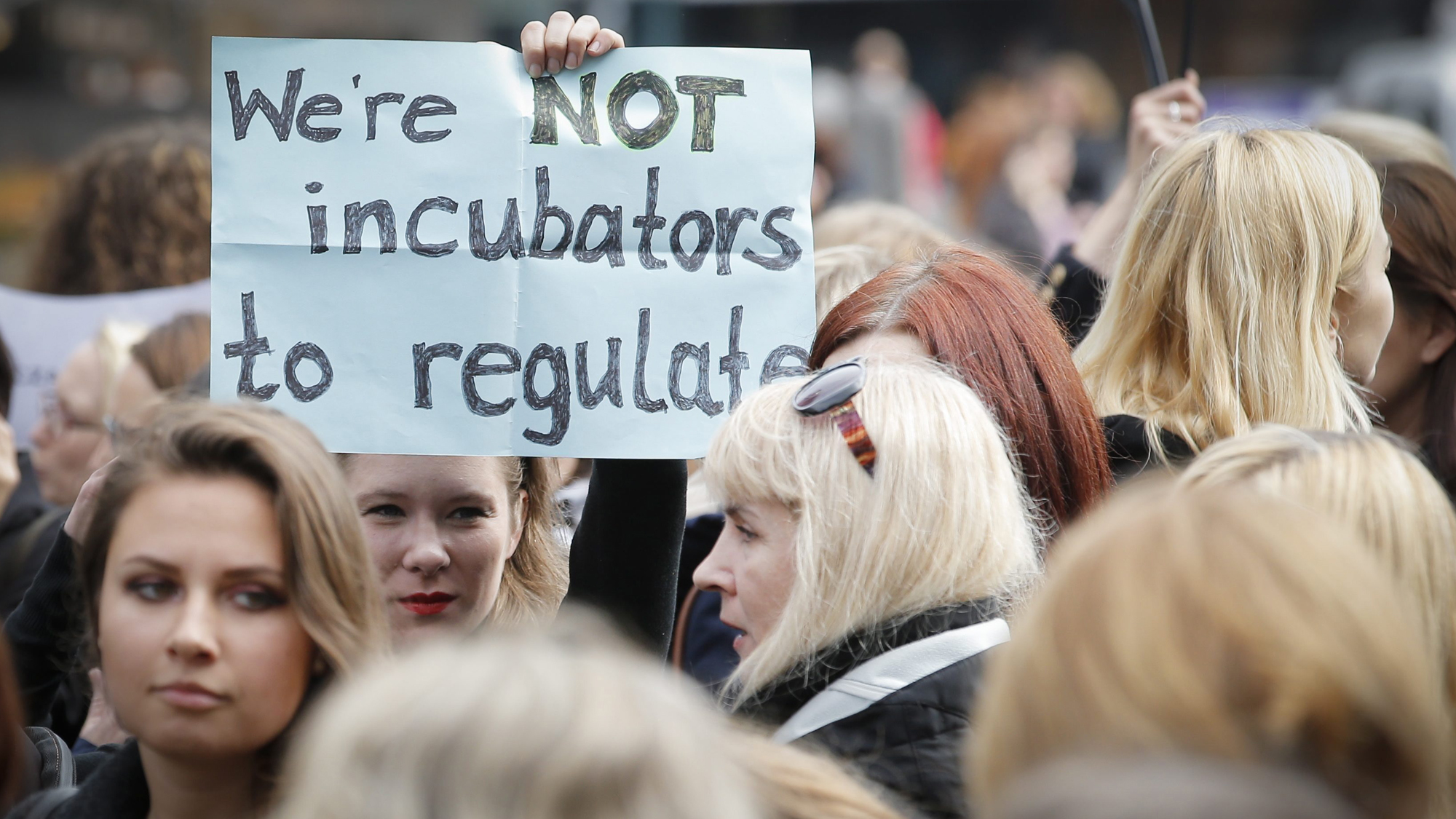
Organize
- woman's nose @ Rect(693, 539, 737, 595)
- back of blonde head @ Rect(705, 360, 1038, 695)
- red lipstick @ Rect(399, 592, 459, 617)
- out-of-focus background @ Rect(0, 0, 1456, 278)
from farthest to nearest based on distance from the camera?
1. out-of-focus background @ Rect(0, 0, 1456, 278)
2. red lipstick @ Rect(399, 592, 459, 617)
3. woman's nose @ Rect(693, 539, 737, 595)
4. back of blonde head @ Rect(705, 360, 1038, 695)

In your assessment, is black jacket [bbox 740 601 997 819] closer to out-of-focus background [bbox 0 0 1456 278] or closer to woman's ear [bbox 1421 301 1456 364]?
woman's ear [bbox 1421 301 1456 364]

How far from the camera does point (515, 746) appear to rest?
1.20 meters

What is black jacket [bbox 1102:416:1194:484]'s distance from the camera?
2572 millimetres

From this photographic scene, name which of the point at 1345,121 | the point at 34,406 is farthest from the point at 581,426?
the point at 1345,121

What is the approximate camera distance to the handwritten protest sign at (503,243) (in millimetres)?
2500

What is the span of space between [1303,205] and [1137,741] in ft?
5.56

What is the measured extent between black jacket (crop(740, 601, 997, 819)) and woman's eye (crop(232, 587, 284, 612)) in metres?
0.64

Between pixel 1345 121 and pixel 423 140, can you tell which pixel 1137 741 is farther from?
pixel 1345 121

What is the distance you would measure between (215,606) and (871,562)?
848 millimetres

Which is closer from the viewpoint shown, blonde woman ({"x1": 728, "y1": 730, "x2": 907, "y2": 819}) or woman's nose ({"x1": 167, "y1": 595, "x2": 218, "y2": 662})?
blonde woman ({"x1": 728, "y1": 730, "x2": 907, "y2": 819})

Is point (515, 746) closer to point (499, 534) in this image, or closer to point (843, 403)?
point (843, 403)

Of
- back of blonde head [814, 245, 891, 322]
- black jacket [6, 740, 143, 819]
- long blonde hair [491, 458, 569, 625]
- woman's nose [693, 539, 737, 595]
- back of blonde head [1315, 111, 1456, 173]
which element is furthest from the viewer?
back of blonde head [1315, 111, 1456, 173]

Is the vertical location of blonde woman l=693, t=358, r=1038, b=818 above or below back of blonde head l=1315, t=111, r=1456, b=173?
below

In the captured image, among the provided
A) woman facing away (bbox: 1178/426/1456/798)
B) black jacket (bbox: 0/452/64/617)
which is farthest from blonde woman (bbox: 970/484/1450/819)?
black jacket (bbox: 0/452/64/617)
